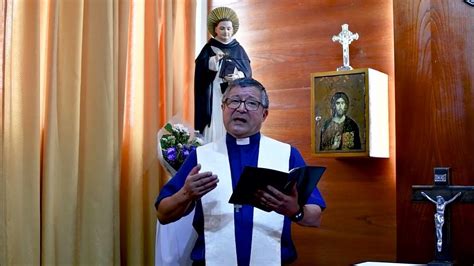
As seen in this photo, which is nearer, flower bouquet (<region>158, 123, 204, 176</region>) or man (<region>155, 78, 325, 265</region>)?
man (<region>155, 78, 325, 265</region>)

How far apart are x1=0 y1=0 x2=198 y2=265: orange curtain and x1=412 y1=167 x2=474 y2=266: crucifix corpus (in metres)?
1.49

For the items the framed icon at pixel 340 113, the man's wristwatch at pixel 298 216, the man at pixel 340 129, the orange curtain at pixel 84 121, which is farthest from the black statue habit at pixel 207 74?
the man's wristwatch at pixel 298 216

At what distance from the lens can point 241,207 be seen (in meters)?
2.65

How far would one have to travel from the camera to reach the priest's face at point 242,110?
8.62ft

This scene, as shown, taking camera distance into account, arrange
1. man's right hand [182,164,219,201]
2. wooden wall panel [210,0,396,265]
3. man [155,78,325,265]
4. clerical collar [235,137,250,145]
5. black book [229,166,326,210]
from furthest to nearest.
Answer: wooden wall panel [210,0,396,265] < clerical collar [235,137,250,145] < man [155,78,325,265] < man's right hand [182,164,219,201] < black book [229,166,326,210]

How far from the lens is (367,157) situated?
334cm

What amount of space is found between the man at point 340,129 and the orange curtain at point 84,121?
3.22ft

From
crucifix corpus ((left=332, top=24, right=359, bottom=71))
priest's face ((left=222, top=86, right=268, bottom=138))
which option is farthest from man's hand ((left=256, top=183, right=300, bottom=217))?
crucifix corpus ((left=332, top=24, right=359, bottom=71))

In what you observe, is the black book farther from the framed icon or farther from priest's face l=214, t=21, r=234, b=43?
priest's face l=214, t=21, r=234, b=43

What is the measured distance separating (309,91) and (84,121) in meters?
1.27

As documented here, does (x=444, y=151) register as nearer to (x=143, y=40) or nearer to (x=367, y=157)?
(x=367, y=157)

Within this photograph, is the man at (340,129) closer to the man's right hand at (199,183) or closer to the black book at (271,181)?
the black book at (271,181)

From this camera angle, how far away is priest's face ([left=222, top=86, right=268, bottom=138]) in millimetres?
2627

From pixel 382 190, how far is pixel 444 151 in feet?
1.44
